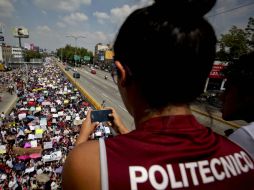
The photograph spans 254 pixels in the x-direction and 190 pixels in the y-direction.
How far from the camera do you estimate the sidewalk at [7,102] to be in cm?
2887

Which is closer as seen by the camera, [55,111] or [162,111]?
[162,111]

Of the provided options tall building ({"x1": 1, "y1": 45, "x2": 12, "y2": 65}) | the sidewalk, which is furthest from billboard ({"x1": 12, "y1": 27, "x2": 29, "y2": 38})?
tall building ({"x1": 1, "y1": 45, "x2": 12, "y2": 65})

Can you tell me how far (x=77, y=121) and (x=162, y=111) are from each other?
1947 cm

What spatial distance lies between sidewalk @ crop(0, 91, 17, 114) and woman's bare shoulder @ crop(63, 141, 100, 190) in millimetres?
29648

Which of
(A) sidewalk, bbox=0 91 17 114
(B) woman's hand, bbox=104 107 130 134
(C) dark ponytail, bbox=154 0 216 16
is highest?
(C) dark ponytail, bbox=154 0 216 16

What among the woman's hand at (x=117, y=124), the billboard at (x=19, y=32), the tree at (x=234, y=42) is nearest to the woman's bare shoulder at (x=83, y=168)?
the woman's hand at (x=117, y=124)

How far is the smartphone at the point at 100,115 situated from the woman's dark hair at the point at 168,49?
63 centimetres

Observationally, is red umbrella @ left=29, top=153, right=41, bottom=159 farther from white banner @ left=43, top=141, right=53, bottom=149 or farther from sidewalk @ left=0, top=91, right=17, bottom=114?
sidewalk @ left=0, top=91, right=17, bottom=114

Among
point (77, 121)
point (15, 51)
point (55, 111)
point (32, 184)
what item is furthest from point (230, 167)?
point (15, 51)

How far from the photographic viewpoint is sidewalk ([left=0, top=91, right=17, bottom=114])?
94.7 feet

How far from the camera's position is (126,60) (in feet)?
3.12

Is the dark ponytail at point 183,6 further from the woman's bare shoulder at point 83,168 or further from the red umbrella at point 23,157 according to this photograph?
the red umbrella at point 23,157

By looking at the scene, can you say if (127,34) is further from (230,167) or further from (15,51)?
(15,51)

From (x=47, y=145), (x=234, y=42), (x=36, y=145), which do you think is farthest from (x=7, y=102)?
(x=234, y=42)
